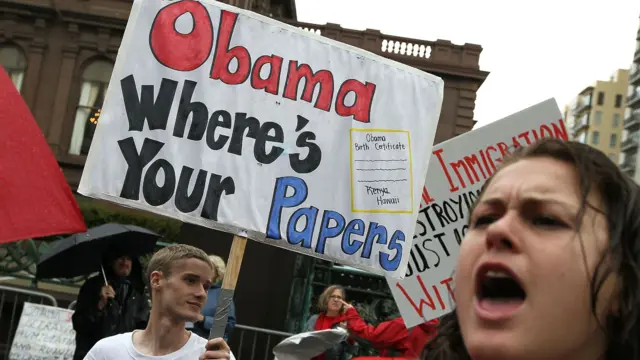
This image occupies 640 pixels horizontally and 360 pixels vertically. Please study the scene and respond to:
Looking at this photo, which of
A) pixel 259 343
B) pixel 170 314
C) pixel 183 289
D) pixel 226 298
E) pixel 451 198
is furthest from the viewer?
pixel 259 343

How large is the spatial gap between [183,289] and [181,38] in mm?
1175

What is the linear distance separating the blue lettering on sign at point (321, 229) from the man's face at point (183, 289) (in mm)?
366

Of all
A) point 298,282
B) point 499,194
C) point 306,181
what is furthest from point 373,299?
point 499,194

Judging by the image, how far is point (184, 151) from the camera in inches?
141

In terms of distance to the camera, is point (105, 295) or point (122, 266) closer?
point (105, 295)

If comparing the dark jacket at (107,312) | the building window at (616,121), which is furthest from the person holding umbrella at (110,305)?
the building window at (616,121)

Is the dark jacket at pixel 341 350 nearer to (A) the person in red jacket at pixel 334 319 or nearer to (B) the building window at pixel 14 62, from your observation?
(A) the person in red jacket at pixel 334 319

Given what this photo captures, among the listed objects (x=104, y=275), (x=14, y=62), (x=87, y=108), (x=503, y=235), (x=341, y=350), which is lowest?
(x=341, y=350)

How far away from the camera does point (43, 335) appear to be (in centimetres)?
665

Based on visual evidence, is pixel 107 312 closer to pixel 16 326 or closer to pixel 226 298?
pixel 226 298

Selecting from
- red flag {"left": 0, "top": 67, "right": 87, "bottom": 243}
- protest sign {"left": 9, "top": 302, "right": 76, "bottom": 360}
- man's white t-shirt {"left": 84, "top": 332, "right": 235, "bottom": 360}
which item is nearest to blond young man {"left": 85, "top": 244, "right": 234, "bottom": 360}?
man's white t-shirt {"left": 84, "top": 332, "right": 235, "bottom": 360}

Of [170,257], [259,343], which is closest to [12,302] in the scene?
[259,343]

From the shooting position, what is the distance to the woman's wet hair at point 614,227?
3.95 feet

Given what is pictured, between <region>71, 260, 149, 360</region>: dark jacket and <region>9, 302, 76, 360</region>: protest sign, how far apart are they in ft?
3.85
